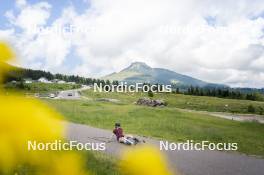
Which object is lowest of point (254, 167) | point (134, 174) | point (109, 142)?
point (254, 167)

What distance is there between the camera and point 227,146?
452 inches

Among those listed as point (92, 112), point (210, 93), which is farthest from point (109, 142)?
point (210, 93)

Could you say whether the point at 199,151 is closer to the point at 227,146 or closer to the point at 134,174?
the point at 227,146

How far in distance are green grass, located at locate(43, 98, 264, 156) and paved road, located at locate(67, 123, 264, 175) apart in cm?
59

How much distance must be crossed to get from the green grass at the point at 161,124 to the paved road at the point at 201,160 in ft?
1.93

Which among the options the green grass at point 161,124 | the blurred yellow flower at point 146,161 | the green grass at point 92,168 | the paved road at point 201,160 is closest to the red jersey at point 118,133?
the paved road at point 201,160

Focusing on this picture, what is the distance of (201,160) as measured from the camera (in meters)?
9.62

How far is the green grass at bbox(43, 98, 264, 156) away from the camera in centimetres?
1133

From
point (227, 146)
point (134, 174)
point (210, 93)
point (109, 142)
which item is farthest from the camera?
point (210, 93)

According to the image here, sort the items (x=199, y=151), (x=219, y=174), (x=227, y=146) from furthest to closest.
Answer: (x=227, y=146) < (x=199, y=151) < (x=219, y=174)

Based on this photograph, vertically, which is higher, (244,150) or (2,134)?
(2,134)

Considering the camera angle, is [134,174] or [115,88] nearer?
[134,174]

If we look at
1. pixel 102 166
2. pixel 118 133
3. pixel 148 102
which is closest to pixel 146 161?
pixel 102 166

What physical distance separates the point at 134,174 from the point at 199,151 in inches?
413
